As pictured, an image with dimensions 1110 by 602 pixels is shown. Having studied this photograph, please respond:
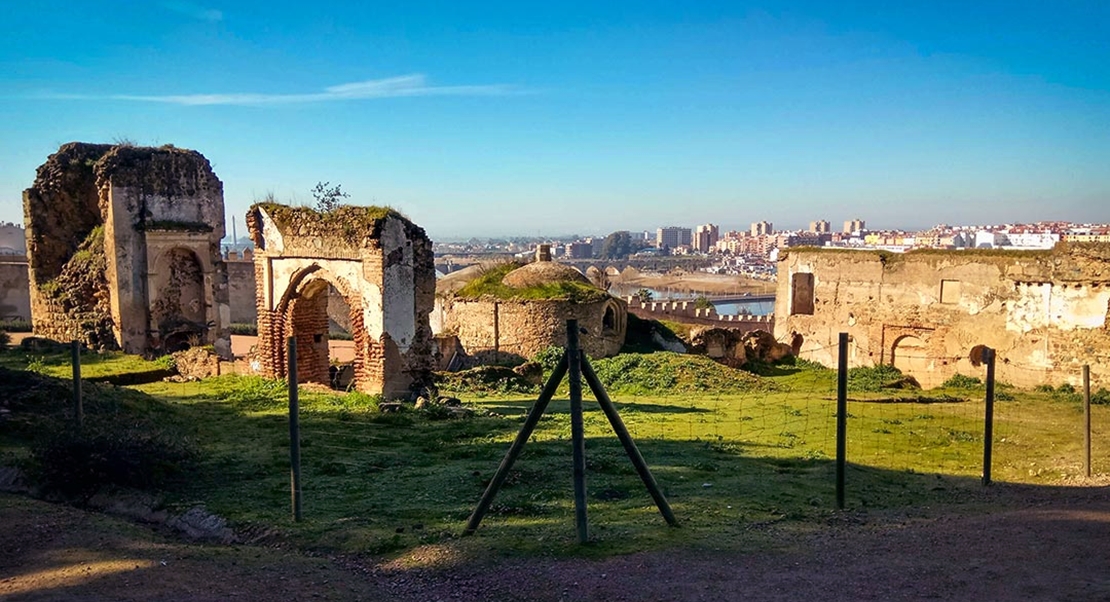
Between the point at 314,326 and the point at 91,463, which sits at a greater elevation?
the point at 314,326

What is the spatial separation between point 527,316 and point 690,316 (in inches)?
730

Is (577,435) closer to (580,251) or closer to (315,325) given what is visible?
(315,325)

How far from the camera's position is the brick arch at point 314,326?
51.9 feet

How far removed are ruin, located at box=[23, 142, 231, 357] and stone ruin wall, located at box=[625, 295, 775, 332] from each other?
1017 inches

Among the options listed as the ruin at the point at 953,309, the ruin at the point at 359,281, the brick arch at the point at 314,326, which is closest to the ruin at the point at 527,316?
the ruin at the point at 953,309

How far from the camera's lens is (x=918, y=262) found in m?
27.5

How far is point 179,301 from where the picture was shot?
2322 centimetres

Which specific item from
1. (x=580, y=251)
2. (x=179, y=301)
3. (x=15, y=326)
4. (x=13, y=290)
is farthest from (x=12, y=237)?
(x=580, y=251)

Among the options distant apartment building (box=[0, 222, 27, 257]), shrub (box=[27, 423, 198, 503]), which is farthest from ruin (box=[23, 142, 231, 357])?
distant apartment building (box=[0, 222, 27, 257])

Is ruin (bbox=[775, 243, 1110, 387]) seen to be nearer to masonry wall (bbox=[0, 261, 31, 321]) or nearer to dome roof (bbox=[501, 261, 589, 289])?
dome roof (bbox=[501, 261, 589, 289])

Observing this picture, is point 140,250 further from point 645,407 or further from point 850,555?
point 850,555

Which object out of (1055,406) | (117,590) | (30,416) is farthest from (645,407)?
(117,590)

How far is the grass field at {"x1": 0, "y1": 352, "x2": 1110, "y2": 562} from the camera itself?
7.39 m

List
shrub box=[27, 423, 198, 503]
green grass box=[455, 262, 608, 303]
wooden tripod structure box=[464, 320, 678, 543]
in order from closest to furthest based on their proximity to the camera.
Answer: wooden tripod structure box=[464, 320, 678, 543] → shrub box=[27, 423, 198, 503] → green grass box=[455, 262, 608, 303]
